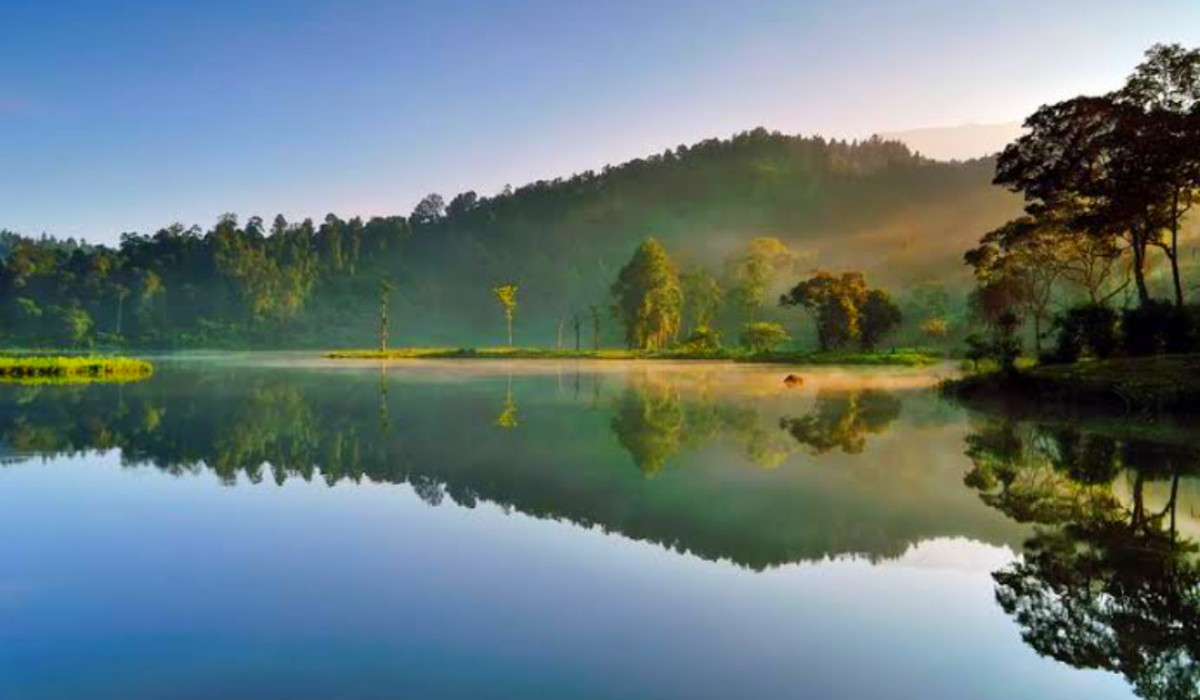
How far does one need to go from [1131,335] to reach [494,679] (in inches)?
1408

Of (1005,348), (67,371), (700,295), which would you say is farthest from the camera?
(700,295)

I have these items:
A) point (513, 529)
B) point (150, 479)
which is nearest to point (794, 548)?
point (513, 529)

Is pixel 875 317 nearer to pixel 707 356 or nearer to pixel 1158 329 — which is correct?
pixel 707 356

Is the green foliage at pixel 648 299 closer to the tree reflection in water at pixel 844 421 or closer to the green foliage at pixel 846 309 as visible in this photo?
the green foliage at pixel 846 309

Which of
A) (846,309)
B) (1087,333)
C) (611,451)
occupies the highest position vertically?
(846,309)

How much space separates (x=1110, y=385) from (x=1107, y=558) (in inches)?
864

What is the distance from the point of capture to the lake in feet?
25.0

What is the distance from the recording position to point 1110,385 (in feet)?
98.8

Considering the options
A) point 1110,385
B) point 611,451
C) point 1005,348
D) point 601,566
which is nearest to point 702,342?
point 1005,348

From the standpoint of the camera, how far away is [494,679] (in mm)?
7398

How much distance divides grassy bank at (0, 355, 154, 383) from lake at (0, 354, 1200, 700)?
1276 inches

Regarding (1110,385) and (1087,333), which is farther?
(1087,333)

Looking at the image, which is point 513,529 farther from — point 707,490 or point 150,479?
point 150,479

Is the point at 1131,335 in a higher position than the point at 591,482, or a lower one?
Answer: higher
